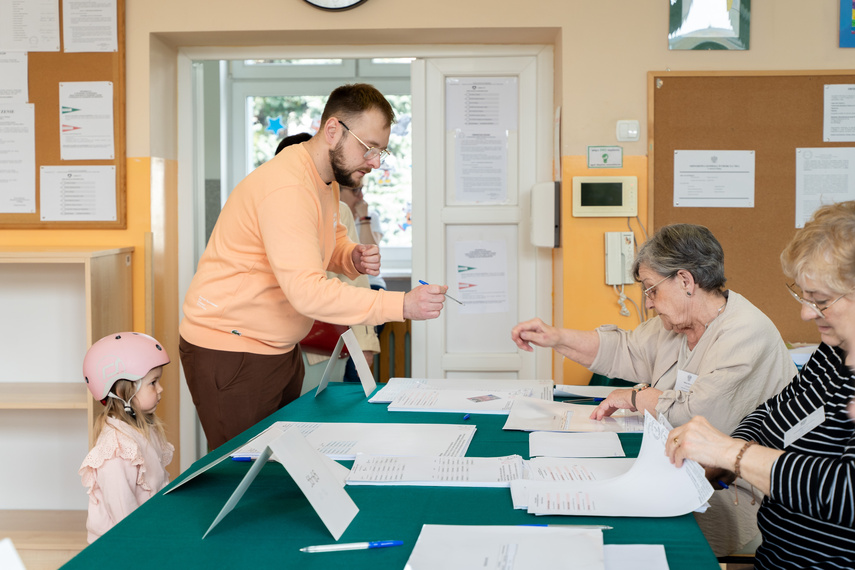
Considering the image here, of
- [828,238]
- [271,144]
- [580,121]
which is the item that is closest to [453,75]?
[580,121]

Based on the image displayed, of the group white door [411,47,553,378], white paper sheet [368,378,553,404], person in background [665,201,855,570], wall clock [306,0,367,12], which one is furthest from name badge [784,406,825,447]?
wall clock [306,0,367,12]

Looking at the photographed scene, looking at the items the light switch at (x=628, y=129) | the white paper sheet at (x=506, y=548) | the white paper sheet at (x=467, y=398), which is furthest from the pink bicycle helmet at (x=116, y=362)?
the light switch at (x=628, y=129)

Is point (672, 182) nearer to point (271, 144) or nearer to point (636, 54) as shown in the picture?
point (636, 54)

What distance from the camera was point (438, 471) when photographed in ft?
4.82

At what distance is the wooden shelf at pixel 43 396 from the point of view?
294cm

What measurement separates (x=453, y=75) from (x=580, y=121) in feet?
2.18

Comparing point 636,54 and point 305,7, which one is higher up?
point 305,7

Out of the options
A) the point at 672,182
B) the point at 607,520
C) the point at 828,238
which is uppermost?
the point at 672,182

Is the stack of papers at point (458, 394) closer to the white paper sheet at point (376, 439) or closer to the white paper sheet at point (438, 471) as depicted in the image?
the white paper sheet at point (376, 439)

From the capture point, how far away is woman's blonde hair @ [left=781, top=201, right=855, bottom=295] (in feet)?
4.17

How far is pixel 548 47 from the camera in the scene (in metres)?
3.41

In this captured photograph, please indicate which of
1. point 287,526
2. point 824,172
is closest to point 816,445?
point 287,526

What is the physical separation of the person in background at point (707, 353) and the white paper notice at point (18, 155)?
8.65 feet

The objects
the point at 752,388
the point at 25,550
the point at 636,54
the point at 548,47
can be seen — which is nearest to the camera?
the point at 752,388
